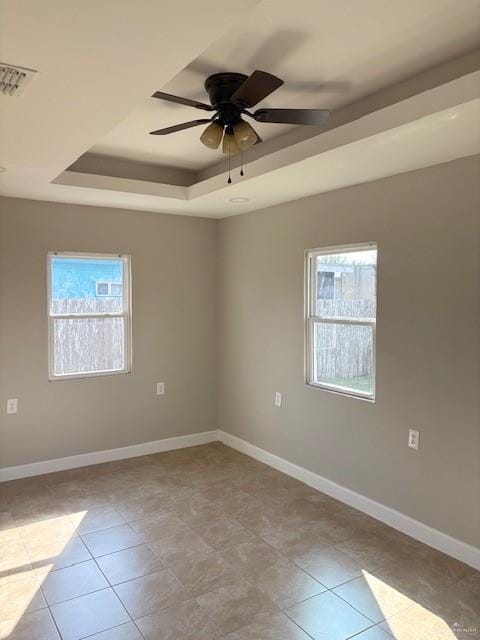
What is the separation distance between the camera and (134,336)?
4.65 meters

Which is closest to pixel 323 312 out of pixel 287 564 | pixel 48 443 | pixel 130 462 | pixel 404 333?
pixel 404 333

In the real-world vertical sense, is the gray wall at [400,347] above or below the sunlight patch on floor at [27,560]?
above

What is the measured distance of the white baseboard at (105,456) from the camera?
4.11 meters

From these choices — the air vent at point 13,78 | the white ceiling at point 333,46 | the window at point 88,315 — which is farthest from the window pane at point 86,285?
the air vent at point 13,78

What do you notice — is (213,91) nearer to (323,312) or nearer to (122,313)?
(323,312)

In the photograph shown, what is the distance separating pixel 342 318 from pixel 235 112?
72.8 inches

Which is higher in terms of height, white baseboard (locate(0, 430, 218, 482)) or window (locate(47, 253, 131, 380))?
window (locate(47, 253, 131, 380))

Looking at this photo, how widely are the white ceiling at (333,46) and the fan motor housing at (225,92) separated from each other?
0.15 ft

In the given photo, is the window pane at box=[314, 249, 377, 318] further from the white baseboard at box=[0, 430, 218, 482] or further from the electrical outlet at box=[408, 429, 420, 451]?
the white baseboard at box=[0, 430, 218, 482]

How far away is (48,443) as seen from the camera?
424 centimetres

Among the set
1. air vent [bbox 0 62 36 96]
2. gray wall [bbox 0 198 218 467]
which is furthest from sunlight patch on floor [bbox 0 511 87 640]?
air vent [bbox 0 62 36 96]

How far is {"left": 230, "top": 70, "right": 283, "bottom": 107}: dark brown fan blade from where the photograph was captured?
1919 millimetres

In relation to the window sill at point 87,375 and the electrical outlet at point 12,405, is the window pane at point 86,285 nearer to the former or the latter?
the window sill at point 87,375

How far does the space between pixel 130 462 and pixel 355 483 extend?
2065 mm
